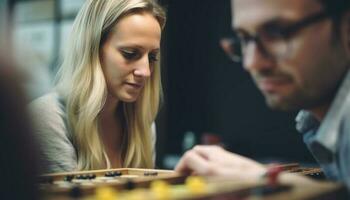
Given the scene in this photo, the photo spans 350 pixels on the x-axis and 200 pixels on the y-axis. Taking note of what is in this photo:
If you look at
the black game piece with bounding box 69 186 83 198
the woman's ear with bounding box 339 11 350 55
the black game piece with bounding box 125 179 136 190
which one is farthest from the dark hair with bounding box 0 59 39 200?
the woman's ear with bounding box 339 11 350 55

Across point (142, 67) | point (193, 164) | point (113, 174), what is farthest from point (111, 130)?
point (193, 164)

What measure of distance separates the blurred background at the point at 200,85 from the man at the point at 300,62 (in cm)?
355

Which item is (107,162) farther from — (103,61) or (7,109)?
(7,109)

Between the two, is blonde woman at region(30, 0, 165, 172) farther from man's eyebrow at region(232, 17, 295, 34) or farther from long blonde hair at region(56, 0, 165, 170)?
man's eyebrow at region(232, 17, 295, 34)

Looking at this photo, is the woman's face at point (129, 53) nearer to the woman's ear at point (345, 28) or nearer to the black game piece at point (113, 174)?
the black game piece at point (113, 174)

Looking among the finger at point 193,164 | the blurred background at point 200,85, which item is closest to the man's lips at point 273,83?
the finger at point 193,164

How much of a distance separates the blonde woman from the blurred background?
2348 mm

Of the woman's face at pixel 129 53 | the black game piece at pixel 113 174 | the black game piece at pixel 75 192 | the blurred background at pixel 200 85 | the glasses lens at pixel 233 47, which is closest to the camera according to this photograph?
the black game piece at pixel 75 192

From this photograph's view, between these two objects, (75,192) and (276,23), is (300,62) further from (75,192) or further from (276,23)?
(75,192)

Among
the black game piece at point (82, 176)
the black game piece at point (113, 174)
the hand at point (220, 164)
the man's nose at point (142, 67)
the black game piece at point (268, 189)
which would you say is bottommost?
the black game piece at point (268, 189)

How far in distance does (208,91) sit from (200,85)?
11 cm

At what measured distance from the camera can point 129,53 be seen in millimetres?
2293

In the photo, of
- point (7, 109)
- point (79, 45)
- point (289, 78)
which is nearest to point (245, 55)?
point (289, 78)

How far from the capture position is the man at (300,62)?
1192 millimetres
